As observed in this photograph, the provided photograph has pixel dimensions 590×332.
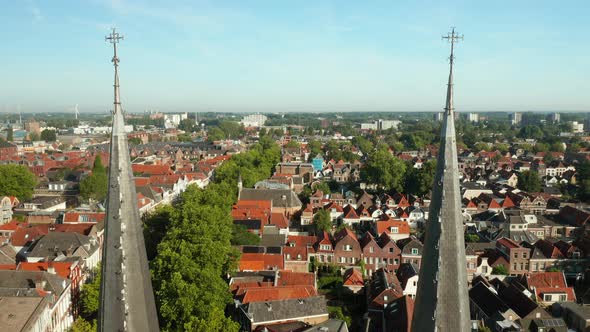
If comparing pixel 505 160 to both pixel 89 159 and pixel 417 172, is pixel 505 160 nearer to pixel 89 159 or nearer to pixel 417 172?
pixel 417 172

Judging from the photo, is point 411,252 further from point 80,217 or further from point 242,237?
point 80,217

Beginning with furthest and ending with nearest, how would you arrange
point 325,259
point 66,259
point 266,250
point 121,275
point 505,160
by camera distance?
point 505,160 < point 325,259 < point 266,250 < point 66,259 < point 121,275

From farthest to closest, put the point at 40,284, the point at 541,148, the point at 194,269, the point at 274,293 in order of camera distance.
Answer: the point at 541,148 < the point at 274,293 < the point at 40,284 < the point at 194,269

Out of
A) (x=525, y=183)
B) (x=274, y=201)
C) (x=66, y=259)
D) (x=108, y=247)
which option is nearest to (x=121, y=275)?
(x=108, y=247)

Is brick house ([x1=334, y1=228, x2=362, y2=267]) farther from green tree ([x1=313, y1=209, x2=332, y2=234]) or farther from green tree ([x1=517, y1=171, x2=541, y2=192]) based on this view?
green tree ([x1=517, y1=171, x2=541, y2=192])

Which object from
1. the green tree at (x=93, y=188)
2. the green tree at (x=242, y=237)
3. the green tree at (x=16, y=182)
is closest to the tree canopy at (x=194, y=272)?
the green tree at (x=242, y=237)

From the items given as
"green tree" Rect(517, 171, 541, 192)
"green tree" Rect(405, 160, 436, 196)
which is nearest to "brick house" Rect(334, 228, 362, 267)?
"green tree" Rect(405, 160, 436, 196)

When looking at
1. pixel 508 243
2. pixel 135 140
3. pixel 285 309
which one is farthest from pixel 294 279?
pixel 135 140
